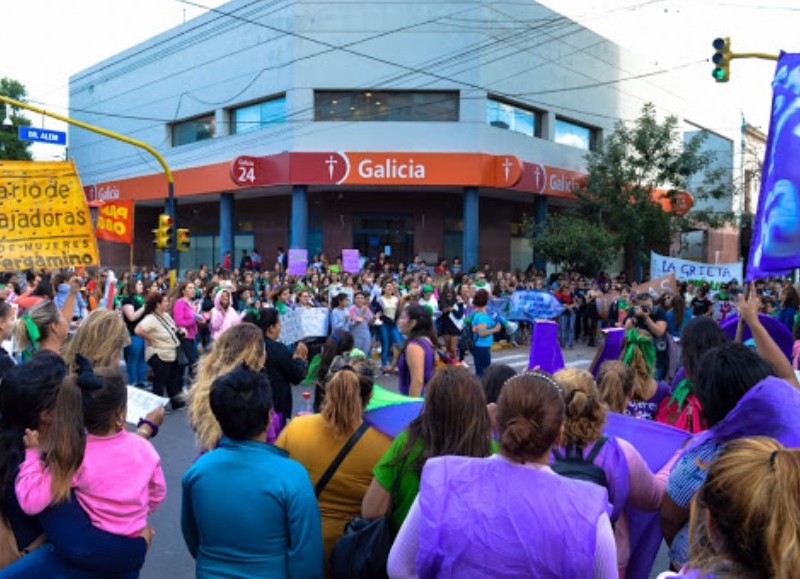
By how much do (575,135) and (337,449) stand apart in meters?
30.2

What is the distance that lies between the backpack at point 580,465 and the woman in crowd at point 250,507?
993 mm

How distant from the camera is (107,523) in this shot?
2.80 metres

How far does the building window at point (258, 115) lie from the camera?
90.5 ft

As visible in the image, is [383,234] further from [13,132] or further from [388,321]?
[13,132]

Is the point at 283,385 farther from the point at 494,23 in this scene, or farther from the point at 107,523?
the point at 494,23

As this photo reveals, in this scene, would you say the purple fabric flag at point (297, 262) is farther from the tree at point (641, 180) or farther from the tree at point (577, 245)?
the tree at point (641, 180)

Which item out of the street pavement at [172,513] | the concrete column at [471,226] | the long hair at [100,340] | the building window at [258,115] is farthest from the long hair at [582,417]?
the building window at [258,115]

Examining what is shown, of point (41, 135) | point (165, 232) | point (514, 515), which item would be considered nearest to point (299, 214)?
point (165, 232)

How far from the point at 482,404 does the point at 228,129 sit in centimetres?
2881

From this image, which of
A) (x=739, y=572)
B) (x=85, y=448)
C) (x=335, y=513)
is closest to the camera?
(x=739, y=572)

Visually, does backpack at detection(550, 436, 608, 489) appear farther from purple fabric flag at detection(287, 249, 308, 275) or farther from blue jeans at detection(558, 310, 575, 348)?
purple fabric flag at detection(287, 249, 308, 275)

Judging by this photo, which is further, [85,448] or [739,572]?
[85,448]

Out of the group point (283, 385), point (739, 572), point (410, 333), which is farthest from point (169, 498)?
point (739, 572)

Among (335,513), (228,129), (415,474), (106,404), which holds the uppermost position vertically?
(228,129)
